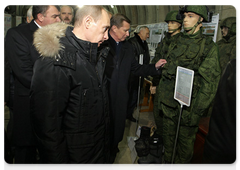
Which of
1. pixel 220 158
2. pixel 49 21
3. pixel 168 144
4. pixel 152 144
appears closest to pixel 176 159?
pixel 168 144

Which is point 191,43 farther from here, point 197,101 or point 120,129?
point 120,129

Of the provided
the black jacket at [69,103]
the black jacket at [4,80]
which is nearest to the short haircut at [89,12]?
the black jacket at [69,103]

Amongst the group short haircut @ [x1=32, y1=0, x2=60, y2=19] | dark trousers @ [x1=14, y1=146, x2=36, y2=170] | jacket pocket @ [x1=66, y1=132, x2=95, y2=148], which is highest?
short haircut @ [x1=32, y1=0, x2=60, y2=19]

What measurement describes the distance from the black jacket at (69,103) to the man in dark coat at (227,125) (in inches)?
37.9

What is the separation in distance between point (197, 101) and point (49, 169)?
1958 mm

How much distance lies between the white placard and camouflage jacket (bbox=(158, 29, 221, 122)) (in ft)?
1.28

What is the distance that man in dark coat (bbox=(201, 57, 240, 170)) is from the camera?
0.78 metres

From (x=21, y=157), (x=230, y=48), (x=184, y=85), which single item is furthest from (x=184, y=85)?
(x=230, y=48)

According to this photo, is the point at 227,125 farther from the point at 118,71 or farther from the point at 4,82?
the point at 4,82

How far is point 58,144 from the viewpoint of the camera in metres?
1.36

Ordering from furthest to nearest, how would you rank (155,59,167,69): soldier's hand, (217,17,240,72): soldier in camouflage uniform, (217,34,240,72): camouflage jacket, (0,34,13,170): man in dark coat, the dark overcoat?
(217,34,240,72): camouflage jacket → (217,17,240,72): soldier in camouflage uniform → (155,59,167,69): soldier's hand → the dark overcoat → (0,34,13,170): man in dark coat

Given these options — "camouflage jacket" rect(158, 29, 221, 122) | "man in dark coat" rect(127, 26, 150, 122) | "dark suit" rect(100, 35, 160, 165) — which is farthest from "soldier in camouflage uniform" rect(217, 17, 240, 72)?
"dark suit" rect(100, 35, 160, 165)

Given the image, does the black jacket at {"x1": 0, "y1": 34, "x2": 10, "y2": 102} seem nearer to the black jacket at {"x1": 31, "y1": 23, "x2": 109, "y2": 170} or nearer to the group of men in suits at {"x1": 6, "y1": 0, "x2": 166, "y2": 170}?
the group of men in suits at {"x1": 6, "y1": 0, "x2": 166, "y2": 170}

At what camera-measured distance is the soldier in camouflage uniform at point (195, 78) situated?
7.25 feet
